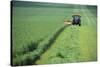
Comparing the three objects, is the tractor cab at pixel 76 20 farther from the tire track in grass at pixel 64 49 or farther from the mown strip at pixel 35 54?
the mown strip at pixel 35 54

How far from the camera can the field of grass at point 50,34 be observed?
1730 millimetres

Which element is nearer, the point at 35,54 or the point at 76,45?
the point at 35,54

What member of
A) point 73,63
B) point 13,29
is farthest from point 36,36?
point 73,63

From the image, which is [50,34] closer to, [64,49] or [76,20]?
[64,49]

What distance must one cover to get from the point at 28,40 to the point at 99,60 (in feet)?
2.67

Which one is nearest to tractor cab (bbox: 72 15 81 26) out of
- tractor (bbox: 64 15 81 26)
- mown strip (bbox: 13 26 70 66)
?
tractor (bbox: 64 15 81 26)

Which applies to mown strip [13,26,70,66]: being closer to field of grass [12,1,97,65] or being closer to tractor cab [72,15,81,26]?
field of grass [12,1,97,65]

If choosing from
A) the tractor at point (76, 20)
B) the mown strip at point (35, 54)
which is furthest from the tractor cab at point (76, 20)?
the mown strip at point (35, 54)

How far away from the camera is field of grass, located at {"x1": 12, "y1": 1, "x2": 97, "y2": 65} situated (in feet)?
5.68

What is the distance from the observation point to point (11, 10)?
171 centimetres

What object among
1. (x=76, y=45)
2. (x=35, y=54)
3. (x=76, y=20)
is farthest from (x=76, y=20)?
(x=35, y=54)

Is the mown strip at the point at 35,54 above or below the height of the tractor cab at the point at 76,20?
below

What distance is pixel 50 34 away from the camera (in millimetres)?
1818

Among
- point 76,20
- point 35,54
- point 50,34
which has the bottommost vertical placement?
point 35,54
